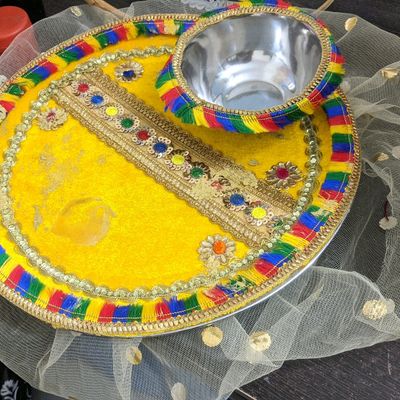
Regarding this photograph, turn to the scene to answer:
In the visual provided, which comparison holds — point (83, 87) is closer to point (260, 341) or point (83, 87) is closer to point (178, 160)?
point (178, 160)

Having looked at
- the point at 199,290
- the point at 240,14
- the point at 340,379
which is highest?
the point at 240,14

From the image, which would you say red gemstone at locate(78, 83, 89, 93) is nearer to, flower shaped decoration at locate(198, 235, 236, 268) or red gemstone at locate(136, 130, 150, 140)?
red gemstone at locate(136, 130, 150, 140)

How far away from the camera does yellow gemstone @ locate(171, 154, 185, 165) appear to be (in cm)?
60

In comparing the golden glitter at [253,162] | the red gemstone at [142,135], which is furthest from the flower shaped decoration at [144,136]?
the golden glitter at [253,162]

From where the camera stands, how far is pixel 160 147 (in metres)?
0.62

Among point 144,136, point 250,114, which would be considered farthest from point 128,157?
point 250,114

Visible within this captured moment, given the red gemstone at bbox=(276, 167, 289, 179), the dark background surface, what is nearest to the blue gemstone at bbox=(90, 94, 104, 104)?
the red gemstone at bbox=(276, 167, 289, 179)

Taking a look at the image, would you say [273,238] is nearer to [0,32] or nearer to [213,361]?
[213,361]

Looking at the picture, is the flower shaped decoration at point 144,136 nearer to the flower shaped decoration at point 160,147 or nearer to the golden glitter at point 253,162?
the flower shaped decoration at point 160,147

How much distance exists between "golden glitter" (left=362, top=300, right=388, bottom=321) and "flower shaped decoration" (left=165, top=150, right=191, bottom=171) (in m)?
0.22

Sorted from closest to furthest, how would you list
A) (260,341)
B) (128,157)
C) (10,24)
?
(260,341)
(128,157)
(10,24)

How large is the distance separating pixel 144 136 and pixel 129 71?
99 mm

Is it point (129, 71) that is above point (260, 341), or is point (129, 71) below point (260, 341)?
above

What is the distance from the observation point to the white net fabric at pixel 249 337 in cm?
51
